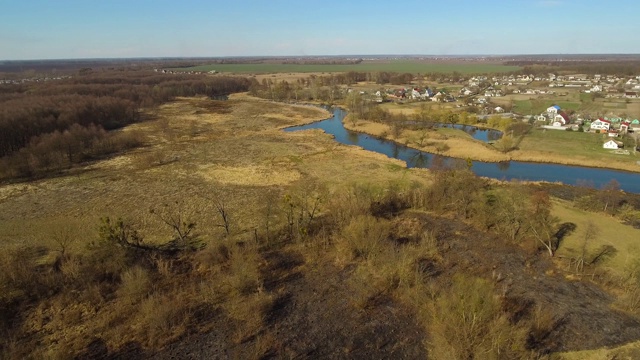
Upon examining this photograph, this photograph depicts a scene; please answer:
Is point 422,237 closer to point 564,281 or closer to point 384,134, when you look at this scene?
point 564,281

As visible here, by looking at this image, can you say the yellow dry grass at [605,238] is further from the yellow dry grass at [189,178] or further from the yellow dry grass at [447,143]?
the yellow dry grass at [447,143]

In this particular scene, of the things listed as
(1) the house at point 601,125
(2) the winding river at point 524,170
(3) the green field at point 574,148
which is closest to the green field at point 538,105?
(1) the house at point 601,125

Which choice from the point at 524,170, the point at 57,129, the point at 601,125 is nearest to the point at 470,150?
the point at 524,170

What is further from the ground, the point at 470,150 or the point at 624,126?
the point at 624,126

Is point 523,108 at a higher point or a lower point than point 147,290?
higher

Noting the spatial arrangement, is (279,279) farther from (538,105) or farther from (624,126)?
(538,105)

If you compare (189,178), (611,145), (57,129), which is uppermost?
(57,129)

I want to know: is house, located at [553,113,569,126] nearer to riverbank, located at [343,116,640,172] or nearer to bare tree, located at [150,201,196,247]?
riverbank, located at [343,116,640,172]

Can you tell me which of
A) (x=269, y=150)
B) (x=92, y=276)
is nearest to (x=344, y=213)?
(x=92, y=276)
